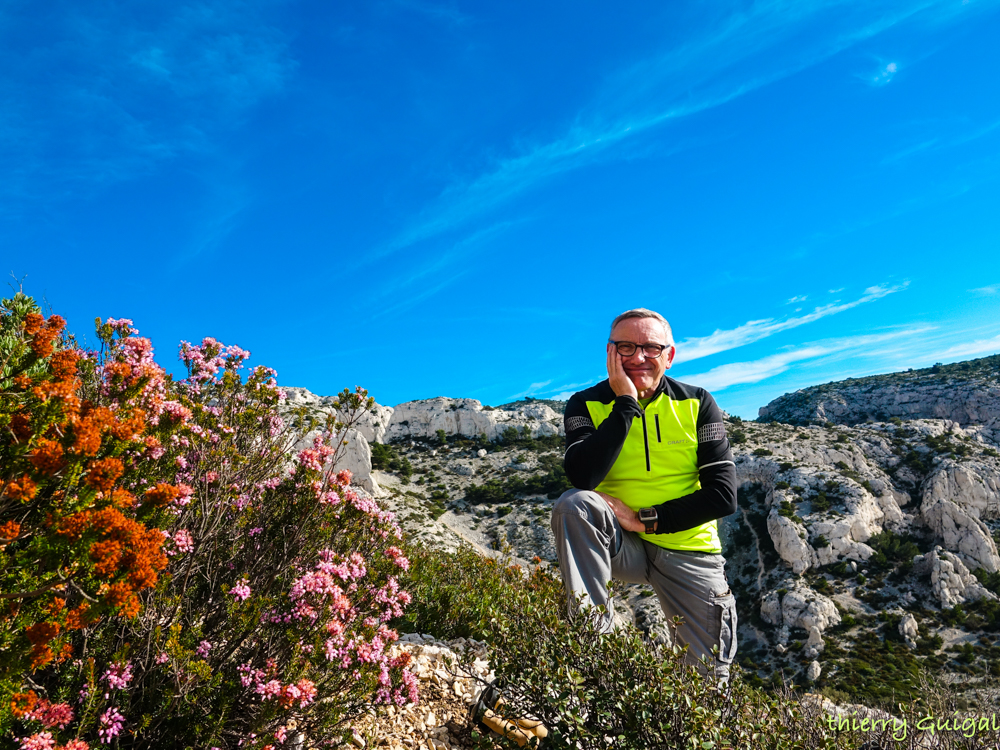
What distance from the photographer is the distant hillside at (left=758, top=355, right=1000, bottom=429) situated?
64.2 meters

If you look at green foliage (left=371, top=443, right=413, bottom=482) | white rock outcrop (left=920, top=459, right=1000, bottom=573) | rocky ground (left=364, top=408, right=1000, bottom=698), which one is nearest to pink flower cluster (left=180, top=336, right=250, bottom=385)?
rocky ground (left=364, top=408, right=1000, bottom=698)

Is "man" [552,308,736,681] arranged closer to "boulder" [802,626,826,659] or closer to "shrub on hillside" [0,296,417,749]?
"shrub on hillside" [0,296,417,749]

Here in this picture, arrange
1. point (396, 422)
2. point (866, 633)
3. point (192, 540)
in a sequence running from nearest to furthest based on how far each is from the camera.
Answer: point (192, 540), point (866, 633), point (396, 422)

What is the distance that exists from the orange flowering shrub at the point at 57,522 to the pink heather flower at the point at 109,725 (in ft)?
1.07

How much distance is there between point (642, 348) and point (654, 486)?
0.95 m

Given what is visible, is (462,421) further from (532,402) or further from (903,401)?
(903,401)

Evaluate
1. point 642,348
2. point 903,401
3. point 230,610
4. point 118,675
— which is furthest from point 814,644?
point 903,401

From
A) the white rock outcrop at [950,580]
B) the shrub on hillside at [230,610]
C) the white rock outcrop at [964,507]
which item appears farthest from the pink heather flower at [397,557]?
the white rock outcrop at [964,507]

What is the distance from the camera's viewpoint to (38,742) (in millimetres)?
1826

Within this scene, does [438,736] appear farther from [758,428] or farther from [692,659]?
[758,428]

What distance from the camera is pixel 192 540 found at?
2.90 metres

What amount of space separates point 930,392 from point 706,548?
87.3 m

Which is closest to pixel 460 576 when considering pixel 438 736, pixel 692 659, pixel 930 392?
pixel 438 736

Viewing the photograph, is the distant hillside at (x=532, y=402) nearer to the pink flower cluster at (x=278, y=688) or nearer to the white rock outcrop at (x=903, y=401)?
the white rock outcrop at (x=903, y=401)
